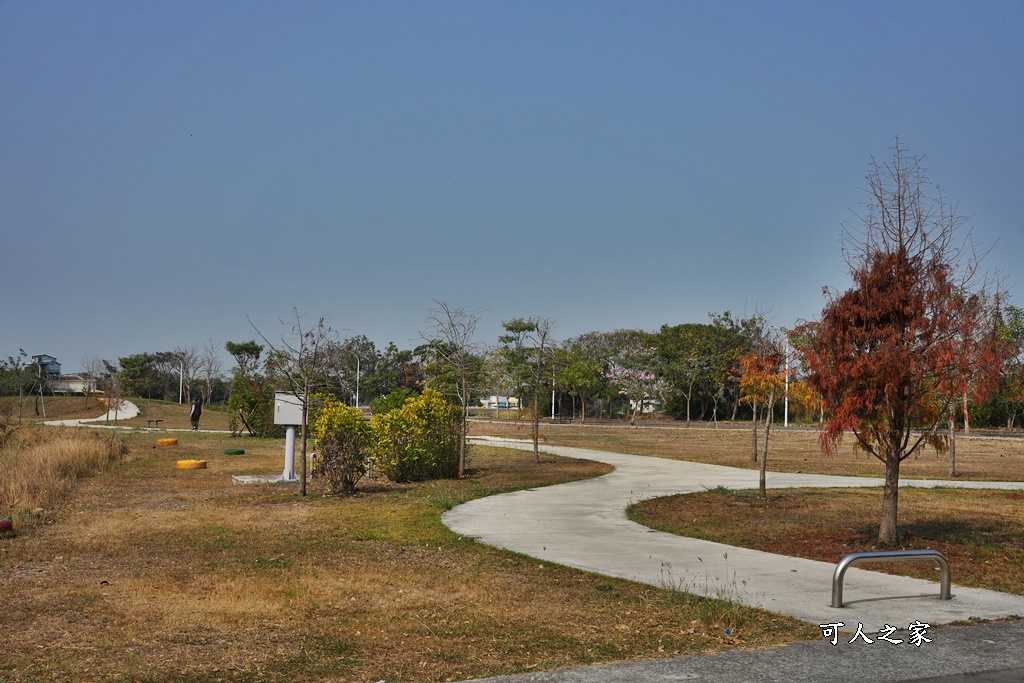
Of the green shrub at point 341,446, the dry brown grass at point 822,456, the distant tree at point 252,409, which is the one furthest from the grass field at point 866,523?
the distant tree at point 252,409

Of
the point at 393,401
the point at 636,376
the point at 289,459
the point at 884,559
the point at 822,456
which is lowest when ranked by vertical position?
the point at 822,456

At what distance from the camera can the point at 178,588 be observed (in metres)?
8.45

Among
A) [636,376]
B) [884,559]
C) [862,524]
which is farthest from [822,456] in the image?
[636,376]

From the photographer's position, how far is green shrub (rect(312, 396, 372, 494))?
16.3 meters

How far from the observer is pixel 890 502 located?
11.3 meters

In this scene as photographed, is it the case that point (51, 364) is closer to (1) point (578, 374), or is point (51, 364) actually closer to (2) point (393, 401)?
(1) point (578, 374)

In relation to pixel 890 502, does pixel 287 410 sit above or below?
above

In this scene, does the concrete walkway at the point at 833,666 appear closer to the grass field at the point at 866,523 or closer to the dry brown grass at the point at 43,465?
the grass field at the point at 866,523

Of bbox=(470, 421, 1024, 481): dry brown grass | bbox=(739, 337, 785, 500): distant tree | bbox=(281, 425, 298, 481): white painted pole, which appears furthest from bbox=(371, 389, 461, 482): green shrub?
bbox=(470, 421, 1024, 481): dry brown grass

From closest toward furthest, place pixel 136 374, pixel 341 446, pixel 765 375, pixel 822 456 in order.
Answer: pixel 341 446 < pixel 765 375 < pixel 822 456 < pixel 136 374

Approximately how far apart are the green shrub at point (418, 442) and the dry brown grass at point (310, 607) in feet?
17.0

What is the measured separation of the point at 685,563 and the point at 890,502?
2.99 meters

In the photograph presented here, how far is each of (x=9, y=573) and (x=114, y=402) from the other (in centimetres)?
4321

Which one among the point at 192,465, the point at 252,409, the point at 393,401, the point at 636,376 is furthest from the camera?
the point at 636,376
